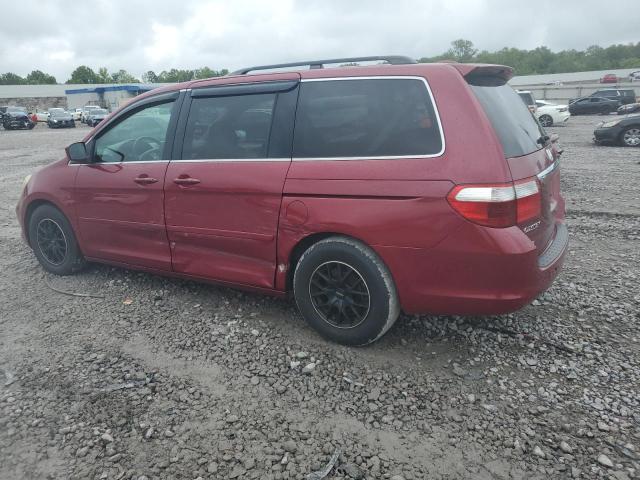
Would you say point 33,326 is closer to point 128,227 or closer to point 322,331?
point 128,227

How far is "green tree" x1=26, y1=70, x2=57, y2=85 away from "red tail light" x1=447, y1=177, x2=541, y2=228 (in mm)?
123662

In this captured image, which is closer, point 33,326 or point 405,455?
point 405,455

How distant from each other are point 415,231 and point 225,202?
4.79ft

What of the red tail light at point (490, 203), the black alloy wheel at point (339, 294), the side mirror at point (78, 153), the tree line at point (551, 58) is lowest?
the black alloy wheel at point (339, 294)

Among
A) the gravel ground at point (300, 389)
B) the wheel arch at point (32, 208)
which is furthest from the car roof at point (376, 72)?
the wheel arch at point (32, 208)

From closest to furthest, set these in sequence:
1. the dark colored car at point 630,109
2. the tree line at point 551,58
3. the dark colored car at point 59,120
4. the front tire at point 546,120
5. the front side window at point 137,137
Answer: the front side window at point 137,137 → the front tire at point 546,120 → the dark colored car at point 630,109 → the dark colored car at point 59,120 → the tree line at point 551,58

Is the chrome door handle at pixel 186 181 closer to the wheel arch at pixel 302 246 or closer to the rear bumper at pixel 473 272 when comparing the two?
the wheel arch at pixel 302 246

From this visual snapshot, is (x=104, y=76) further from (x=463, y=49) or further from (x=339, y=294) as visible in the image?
(x=339, y=294)

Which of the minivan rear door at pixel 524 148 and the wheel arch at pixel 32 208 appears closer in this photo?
the minivan rear door at pixel 524 148

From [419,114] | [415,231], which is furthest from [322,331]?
[419,114]

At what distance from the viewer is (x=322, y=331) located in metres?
3.28

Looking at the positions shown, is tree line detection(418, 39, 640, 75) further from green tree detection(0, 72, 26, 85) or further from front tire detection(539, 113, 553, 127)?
green tree detection(0, 72, 26, 85)

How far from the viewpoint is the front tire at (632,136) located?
13.6 m

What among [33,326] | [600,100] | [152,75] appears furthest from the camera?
[152,75]
